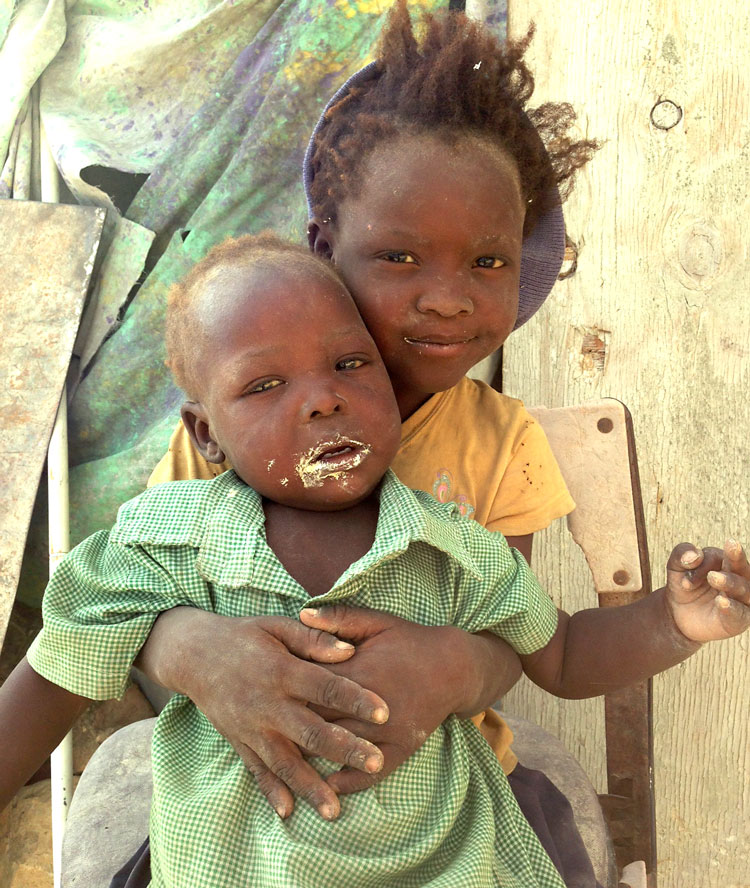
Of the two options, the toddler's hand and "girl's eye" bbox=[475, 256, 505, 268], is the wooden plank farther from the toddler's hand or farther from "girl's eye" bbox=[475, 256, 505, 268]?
the toddler's hand

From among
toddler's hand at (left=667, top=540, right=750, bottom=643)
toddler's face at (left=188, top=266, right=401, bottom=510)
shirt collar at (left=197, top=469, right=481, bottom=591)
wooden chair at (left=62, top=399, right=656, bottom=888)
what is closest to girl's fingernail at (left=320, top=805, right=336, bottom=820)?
shirt collar at (left=197, top=469, right=481, bottom=591)

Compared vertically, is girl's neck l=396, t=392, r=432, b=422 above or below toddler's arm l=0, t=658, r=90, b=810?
above

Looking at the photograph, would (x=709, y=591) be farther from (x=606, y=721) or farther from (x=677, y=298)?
(x=677, y=298)

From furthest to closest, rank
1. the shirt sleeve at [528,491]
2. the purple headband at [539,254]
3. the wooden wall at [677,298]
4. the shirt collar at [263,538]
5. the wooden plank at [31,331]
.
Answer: the wooden plank at [31,331] → the wooden wall at [677,298] → the purple headband at [539,254] → the shirt sleeve at [528,491] → the shirt collar at [263,538]

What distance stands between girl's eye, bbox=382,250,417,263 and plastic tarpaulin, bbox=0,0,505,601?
37.1 inches

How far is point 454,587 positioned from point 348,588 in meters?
0.17

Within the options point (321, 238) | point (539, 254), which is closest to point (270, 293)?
point (321, 238)

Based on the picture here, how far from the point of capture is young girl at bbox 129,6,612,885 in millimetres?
1063

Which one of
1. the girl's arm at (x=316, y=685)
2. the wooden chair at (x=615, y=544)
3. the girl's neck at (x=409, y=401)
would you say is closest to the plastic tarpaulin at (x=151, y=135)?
the girl's neck at (x=409, y=401)

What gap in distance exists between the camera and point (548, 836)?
134 cm

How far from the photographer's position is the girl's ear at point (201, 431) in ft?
4.48

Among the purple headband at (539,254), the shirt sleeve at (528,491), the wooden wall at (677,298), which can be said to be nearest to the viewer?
the shirt sleeve at (528,491)

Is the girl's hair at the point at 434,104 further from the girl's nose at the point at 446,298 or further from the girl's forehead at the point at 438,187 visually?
the girl's nose at the point at 446,298

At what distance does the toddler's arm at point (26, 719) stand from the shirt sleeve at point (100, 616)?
4cm
